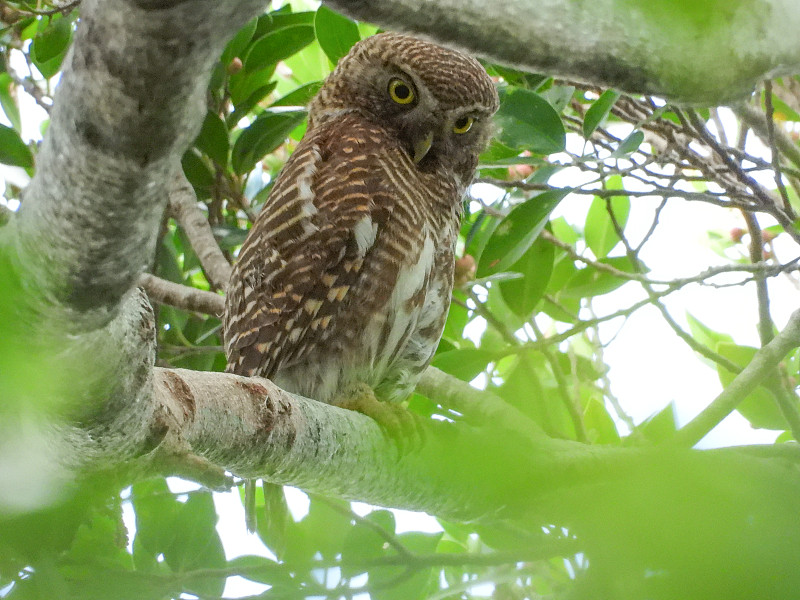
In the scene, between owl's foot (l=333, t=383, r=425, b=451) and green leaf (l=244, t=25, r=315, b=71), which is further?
green leaf (l=244, t=25, r=315, b=71)

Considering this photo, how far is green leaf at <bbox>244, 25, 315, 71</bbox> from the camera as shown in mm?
2730

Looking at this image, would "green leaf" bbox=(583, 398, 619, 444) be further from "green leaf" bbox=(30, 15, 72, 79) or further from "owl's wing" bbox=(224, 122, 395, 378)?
"green leaf" bbox=(30, 15, 72, 79)

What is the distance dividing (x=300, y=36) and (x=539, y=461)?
97.4 inches

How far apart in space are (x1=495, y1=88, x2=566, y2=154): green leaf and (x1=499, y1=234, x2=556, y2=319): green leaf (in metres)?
0.53

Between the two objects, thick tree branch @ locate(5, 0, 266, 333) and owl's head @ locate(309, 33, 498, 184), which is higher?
owl's head @ locate(309, 33, 498, 184)

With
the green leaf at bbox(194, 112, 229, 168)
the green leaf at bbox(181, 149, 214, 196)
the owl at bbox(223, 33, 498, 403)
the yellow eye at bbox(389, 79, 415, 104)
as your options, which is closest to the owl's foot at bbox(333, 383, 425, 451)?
the owl at bbox(223, 33, 498, 403)

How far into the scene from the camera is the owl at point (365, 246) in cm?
207

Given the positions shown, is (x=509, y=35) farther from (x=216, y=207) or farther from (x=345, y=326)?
(x=216, y=207)

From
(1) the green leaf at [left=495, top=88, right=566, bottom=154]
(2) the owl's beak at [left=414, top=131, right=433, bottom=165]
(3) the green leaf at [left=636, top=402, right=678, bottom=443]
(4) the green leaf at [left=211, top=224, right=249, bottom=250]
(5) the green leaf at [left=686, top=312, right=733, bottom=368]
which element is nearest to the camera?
(3) the green leaf at [left=636, top=402, right=678, bottom=443]

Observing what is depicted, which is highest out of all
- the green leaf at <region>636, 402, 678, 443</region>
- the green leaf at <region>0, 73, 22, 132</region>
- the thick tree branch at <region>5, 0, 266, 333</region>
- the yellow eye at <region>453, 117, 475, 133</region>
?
the green leaf at <region>0, 73, 22, 132</region>

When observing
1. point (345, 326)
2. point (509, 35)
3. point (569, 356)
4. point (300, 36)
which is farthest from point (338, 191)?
point (509, 35)

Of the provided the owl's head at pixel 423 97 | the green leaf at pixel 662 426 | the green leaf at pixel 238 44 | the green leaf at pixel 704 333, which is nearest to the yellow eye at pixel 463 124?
the owl's head at pixel 423 97

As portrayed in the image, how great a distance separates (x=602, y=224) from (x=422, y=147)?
A: 37.9 inches

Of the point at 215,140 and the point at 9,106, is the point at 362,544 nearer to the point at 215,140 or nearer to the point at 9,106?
the point at 215,140
